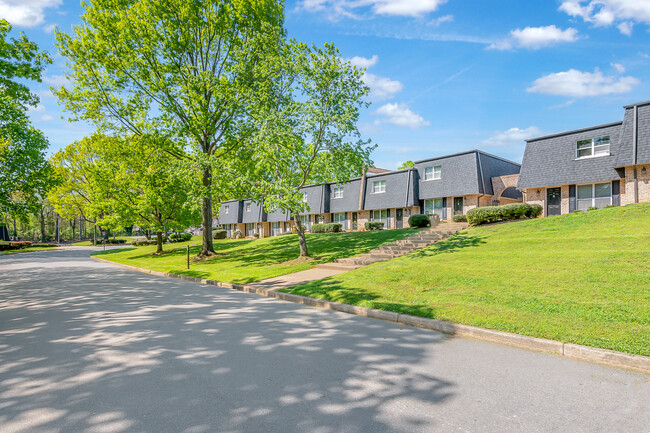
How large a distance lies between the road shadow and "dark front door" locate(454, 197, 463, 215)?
940 inches

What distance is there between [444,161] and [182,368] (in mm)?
29505

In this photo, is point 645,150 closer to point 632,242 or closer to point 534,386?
point 632,242

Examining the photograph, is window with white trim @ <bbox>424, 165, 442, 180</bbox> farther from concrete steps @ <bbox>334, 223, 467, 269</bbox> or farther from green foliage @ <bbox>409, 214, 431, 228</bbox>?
concrete steps @ <bbox>334, 223, 467, 269</bbox>

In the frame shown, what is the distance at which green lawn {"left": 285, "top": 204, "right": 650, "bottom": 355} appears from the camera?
5.94 meters

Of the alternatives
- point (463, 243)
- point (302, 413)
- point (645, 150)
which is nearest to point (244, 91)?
point (463, 243)

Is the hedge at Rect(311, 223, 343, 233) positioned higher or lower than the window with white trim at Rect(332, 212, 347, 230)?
lower

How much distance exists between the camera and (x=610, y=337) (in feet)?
17.1

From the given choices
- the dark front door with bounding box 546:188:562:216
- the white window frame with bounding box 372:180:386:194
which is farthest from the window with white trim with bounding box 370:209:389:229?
the dark front door with bounding box 546:188:562:216

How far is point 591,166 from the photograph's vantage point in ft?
70.8

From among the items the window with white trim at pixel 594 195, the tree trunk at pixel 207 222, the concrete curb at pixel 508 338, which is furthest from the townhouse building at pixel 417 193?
the concrete curb at pixel 508 338

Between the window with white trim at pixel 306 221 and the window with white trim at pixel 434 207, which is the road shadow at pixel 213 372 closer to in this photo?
the window with white trim at pixel 434 207

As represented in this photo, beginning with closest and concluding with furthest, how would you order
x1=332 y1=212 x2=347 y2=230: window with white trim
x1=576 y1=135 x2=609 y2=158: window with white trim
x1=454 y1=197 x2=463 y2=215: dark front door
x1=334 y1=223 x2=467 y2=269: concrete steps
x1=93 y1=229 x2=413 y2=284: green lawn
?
1. x1=93 y1=229 x2=413 y2=284: green lawn
2. x1=334 y1=223 x2=467 y2=269: concrete steps
3. x1=576 y1=135 x2=609 y2=158: window with white trim
4. x1=454 y1=197 x2=463 y2=215: dark front door
5. x1=332 y1=212 x2=347 y2=230: window with white trim

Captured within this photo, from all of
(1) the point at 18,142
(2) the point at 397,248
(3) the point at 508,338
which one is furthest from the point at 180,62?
(3) the point at 508,338

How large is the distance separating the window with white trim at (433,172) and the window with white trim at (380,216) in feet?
17.1
